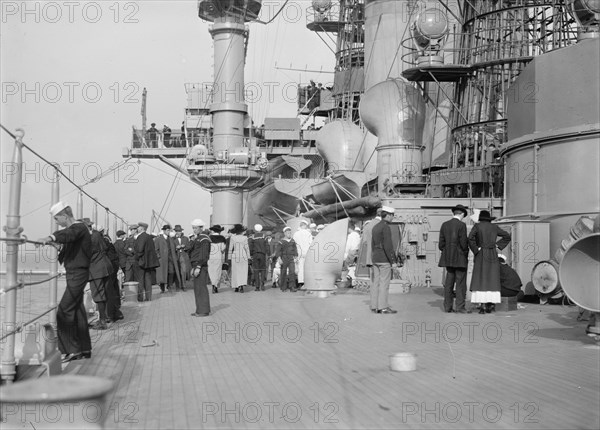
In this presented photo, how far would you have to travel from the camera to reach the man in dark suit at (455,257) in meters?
14.0

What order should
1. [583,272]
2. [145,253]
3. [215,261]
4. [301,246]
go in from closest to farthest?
[583,272], [145,253], [215,261], [301,246]

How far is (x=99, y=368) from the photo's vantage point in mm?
8500

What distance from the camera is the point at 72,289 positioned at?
8.97 metres

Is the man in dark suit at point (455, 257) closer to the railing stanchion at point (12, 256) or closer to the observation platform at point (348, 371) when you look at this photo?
the observation platform at point (348, 371)

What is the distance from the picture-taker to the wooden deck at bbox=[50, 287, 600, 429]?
6.25 m

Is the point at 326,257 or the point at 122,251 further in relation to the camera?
the point at 122,251

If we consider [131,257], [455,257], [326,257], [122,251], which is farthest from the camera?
[131,257]

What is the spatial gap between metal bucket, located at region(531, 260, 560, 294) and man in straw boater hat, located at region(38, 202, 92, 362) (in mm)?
9031

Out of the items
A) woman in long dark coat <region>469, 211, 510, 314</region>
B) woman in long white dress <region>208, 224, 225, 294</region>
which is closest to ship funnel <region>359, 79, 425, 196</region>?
woman in long white dress <region>208, 224, 225, 294</region>

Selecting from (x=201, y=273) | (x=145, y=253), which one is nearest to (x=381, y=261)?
(x=201, y=273)

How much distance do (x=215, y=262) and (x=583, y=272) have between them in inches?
440

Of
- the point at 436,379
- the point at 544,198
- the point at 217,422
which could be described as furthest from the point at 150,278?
the point at 217,422

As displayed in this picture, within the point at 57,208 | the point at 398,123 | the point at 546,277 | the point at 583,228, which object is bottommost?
the point at 546,277

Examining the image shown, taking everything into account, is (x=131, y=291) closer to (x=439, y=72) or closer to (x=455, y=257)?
(x=455, y=257)
